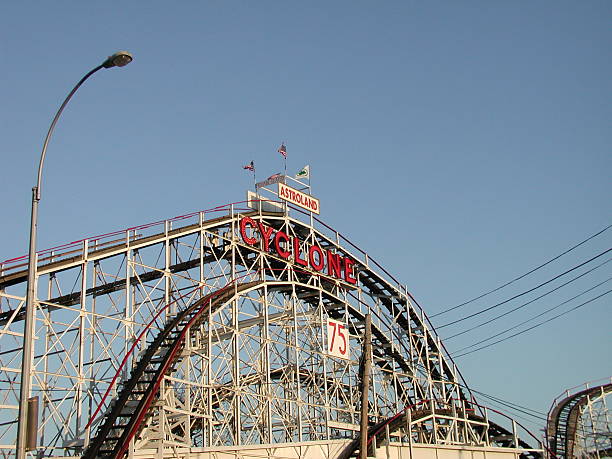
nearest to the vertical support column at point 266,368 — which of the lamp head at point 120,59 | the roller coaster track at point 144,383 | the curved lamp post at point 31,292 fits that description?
the roller coaster track at point 144,383

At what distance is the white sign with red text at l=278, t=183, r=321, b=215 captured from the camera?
148 ft

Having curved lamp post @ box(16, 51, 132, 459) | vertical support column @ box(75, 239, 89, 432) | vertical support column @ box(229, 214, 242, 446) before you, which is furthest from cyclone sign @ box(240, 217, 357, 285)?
curved lamp post @ box(16, 51, 132, 459)

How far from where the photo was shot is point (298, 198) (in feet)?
152

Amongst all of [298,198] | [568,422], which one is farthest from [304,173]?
[568,422]

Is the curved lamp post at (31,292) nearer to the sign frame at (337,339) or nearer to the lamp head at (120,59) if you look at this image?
the lamp head at (120,59)

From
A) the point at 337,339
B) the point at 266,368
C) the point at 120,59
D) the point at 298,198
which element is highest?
the point at 298,198

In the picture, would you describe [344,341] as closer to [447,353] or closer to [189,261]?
[189,261]

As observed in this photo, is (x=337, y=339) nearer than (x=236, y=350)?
No

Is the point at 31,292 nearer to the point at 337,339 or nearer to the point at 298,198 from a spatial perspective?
the point at 337,339

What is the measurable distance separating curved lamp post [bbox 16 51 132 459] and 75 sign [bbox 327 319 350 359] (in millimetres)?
20984

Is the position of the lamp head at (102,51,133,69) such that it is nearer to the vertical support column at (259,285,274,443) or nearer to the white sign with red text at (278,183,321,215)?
the vertical support column at (259,285,274,443)

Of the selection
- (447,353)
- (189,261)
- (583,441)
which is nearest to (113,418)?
(189,261)

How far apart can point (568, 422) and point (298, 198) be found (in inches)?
1091

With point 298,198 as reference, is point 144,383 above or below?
below
